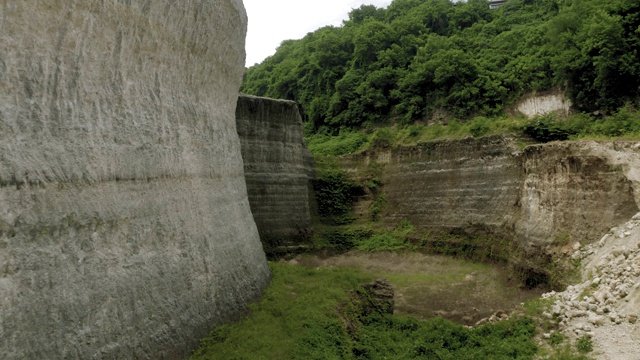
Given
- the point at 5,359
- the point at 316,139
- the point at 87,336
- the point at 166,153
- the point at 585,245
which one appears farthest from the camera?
the point at 316,139

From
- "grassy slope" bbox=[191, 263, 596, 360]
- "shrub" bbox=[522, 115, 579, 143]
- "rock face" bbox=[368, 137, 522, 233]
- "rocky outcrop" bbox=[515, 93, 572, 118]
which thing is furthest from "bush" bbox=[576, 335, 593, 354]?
"rocky outcrop" bbox=[515, 93, 572, 118]

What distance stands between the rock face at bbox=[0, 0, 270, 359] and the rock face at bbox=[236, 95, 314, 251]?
29.8ft

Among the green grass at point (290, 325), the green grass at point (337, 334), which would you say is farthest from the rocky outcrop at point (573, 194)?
the green grass at point (290, 325)

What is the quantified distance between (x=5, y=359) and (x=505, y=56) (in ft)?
99.7

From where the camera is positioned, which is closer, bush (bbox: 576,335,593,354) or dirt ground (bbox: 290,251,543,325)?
bush (bbox: 576,335,593,354)

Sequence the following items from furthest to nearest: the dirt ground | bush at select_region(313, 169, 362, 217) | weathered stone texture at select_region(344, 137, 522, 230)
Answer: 1. bush at select_region(313, 169, 362, 217)
2. weathered stone texture at select_region(344, 137, 522, 230)
3. the dirt ground

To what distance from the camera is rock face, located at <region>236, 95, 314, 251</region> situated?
2066 cm

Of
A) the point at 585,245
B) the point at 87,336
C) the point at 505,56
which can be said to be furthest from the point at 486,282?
the point at 505,56

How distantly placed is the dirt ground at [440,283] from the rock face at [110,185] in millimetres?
6755

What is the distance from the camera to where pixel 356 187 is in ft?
87.1

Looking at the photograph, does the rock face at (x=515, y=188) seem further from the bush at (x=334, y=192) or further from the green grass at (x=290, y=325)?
the green grass at (x=290, y=325)

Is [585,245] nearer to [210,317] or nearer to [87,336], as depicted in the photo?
[210,317]

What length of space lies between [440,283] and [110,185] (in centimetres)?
1356

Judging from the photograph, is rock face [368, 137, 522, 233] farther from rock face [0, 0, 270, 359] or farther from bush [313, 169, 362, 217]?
rock face [0, 0, 270, 359]
